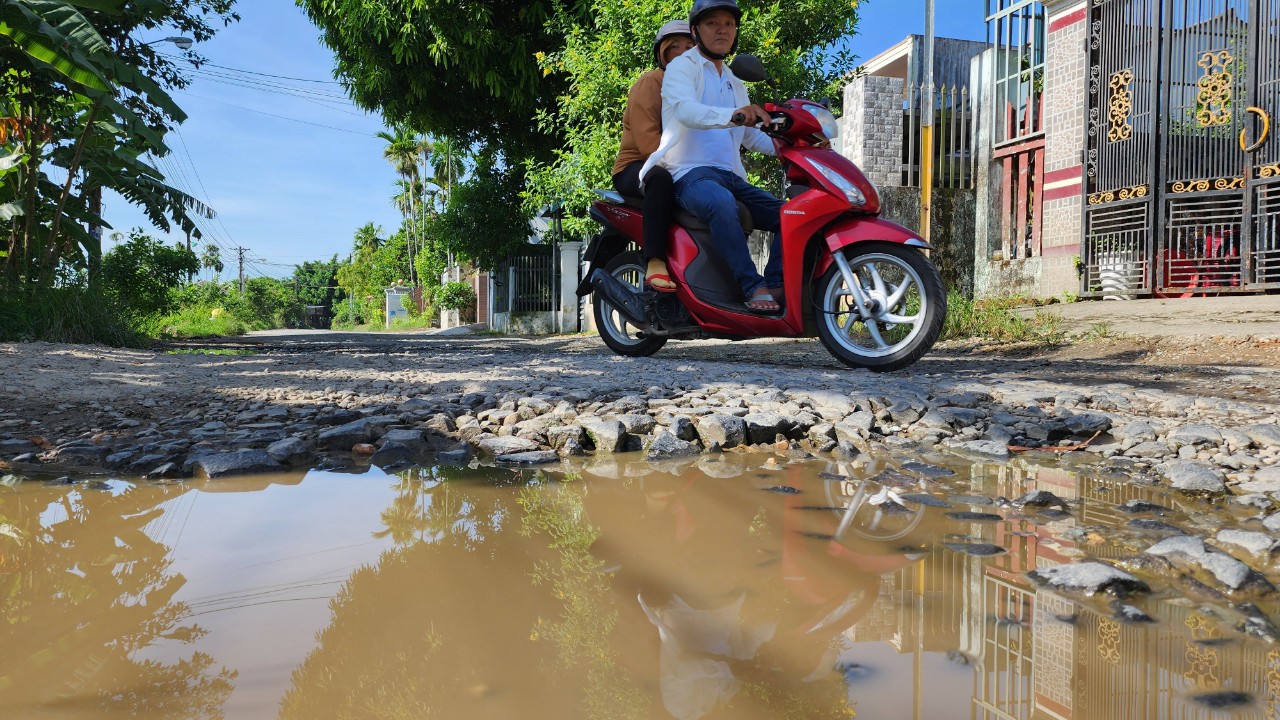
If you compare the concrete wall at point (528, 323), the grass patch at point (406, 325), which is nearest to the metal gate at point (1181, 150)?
the concrete wall at point (528, 323)

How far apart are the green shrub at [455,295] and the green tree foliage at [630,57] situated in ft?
54.5

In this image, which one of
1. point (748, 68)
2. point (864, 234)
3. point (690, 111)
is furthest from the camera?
point (690, 111)

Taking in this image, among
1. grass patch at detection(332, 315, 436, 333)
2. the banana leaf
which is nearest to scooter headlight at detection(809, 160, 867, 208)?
the banana leaf

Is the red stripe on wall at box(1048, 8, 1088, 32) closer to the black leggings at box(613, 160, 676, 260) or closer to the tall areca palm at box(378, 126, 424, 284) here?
the black leggings at box(613, 160, 676, 260)

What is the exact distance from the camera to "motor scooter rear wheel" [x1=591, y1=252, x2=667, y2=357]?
521cm

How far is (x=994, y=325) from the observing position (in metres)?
6.34

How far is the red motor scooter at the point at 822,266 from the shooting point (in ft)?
12.0

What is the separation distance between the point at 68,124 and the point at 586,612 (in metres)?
11.2

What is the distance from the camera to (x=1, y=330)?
6.45m

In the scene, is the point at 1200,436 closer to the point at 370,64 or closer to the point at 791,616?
the point at 791,616

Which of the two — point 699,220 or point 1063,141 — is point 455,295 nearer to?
point 1063,141

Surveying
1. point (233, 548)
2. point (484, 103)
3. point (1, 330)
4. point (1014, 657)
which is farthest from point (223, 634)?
point (484, 103)

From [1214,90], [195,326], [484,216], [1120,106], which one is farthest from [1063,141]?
[195,326]

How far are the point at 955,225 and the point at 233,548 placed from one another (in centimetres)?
1239
